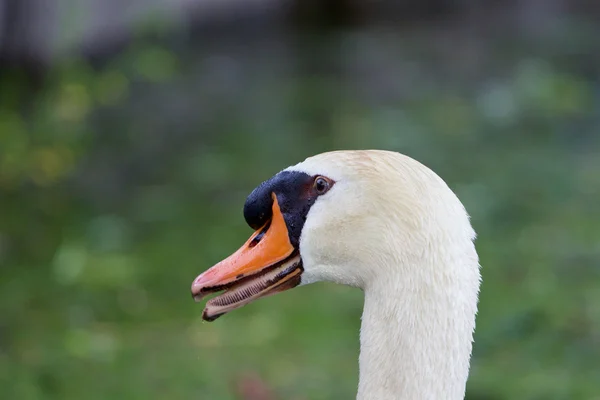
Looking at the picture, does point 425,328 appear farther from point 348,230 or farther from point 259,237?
point 259,237

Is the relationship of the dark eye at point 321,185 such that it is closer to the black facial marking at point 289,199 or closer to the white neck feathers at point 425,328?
the black facial marking at point 289,199

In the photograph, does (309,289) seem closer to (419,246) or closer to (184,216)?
(184,216)

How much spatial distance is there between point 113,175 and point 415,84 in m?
3.50

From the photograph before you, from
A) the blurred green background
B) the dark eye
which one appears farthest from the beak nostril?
the blurred green background

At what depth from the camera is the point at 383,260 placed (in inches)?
84.2

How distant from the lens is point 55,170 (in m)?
7.20

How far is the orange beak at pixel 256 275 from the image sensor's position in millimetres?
2305

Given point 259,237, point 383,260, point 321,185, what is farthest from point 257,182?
point 383,260

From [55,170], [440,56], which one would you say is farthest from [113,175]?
[440,56]

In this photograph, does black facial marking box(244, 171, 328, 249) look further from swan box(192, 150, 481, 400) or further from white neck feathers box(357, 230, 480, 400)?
white neck feathers box(357, 230, 480, 400)

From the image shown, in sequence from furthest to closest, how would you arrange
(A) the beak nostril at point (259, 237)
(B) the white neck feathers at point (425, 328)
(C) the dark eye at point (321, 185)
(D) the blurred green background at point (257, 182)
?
(D) the blurred green background at point (257, 182)
(A) the beak nostril at point (259, 237)
(C) the dark eye at point (321, 185)
(B) the white neck feathers at point (425, 328)

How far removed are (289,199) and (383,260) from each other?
0.26 m

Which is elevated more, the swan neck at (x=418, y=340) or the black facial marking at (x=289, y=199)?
the black facial marking at (x=289, y=199)

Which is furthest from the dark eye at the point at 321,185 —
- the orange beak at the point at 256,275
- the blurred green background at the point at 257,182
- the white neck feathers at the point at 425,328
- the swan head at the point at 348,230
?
the blurred green background at the point at 257,182
